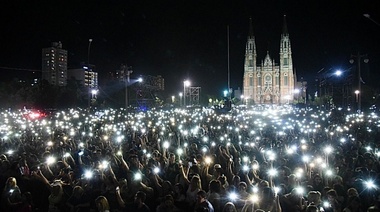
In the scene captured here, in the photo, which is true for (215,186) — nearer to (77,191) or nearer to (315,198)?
(315,198)

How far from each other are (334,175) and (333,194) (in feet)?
5.89

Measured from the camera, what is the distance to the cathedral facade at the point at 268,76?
128875 millimetres

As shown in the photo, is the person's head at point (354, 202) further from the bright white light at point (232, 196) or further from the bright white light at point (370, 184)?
the bright white light at point (232, 196)

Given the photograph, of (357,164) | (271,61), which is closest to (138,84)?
(357,164)

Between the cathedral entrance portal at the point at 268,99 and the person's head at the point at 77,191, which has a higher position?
the cathedral entrance portal at the point at 268,99

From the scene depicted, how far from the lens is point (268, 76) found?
13188cm

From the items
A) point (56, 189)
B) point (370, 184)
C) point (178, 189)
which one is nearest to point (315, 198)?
point (370, 184)

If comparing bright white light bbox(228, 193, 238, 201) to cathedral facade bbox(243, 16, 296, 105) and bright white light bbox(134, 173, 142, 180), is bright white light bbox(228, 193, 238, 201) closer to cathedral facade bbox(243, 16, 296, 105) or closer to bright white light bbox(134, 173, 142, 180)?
bright white light bbox(134, 173, 142, 180)

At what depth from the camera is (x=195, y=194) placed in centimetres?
804

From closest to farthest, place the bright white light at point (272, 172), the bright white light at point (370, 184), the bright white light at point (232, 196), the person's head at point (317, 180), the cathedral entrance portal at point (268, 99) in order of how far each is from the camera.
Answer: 1. the bright white light at point (232, 196)
2. the bright white light at point (370, 184)
3. the person's head at point (317, 180)
4. the bright white light at point (272, 172)
5. the cathedral entrance portal at point (268, 99)

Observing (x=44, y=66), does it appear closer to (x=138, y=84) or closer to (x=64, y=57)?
(x=64, y=57)

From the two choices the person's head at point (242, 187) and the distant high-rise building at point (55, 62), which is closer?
the person's head at point (242, 187)

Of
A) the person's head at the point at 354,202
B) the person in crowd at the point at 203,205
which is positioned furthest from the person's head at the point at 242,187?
the person's head at the point at 354,202

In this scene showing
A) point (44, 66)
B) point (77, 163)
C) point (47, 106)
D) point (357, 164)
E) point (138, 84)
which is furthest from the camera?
point (44, 66)
